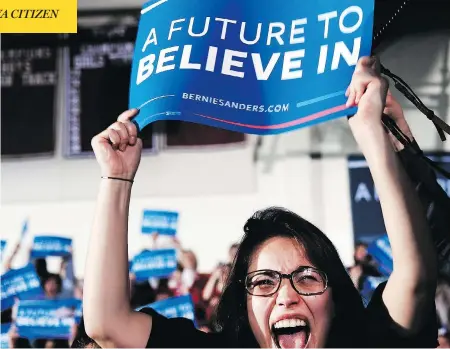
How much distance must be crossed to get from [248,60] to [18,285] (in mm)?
Answer: 2935

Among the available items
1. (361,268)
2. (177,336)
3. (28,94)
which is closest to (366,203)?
(361,268)

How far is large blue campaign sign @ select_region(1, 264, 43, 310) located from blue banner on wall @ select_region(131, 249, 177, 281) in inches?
22.2

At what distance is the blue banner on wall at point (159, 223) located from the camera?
16.8 ft

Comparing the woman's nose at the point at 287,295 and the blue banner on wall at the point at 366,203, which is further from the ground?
the blue banner on wall at the point at 366,203

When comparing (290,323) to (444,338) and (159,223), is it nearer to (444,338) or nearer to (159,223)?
(444,338)

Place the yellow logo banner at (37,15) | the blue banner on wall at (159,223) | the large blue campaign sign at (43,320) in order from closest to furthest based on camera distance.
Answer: the yellow logo banner at (37,15), the large blue campaign sign at (43,320), the blue banner on wall at (159,223)

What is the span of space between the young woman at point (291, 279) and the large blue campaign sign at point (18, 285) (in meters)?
2.92

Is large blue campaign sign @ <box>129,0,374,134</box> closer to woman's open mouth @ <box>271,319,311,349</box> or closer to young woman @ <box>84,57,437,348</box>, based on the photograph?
young woman @ <box>84,57,437,348</box>

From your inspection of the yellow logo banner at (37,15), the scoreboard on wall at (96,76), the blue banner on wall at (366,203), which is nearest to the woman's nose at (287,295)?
the yellow logo banner at (37,15)

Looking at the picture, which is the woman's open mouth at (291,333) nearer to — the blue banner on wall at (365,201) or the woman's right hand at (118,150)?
the woman's right hand at (118,150)

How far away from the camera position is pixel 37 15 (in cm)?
343

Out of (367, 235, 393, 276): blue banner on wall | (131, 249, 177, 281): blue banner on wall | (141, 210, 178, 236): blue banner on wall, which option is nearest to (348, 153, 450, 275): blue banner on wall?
(367, 235, 393, 276): blue banner on wall

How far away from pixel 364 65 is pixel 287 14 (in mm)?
413

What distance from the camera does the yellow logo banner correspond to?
340 centimetres
